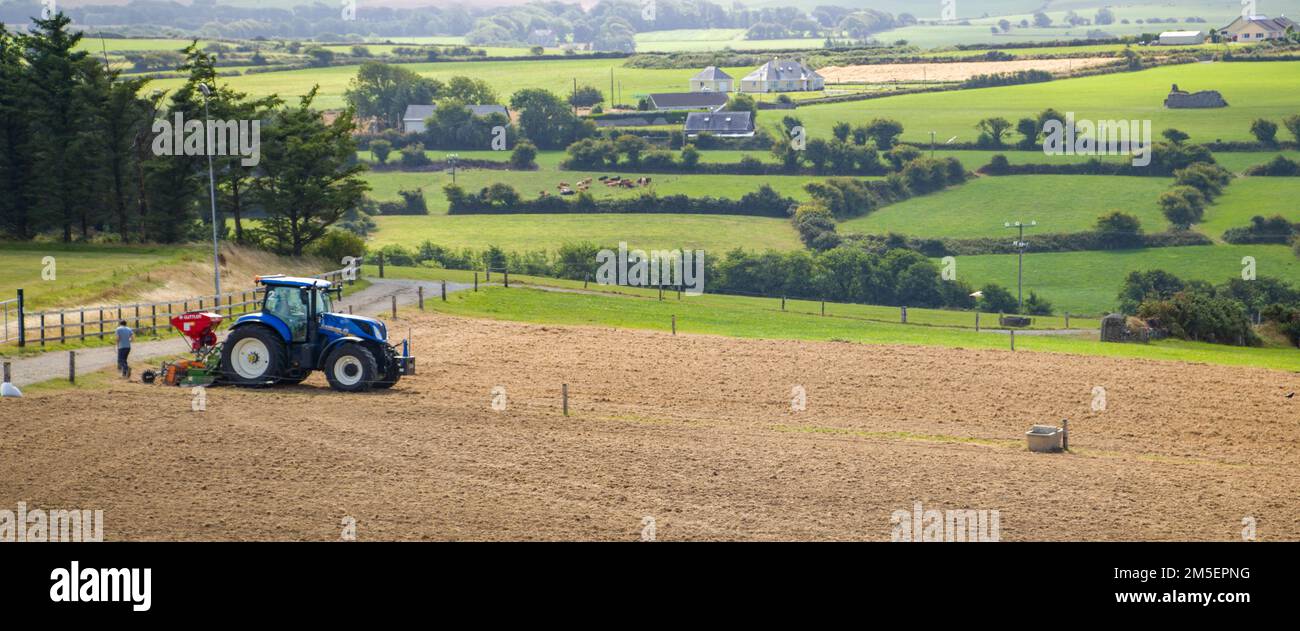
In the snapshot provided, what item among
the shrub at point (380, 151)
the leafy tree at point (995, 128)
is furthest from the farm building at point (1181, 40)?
the shrub at point (380, 151)

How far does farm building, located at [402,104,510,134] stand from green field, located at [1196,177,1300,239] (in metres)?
67.8

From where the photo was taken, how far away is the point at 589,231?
322ft

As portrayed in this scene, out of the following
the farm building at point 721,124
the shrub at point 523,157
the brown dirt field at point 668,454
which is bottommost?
the brown dirt field at point 668,454

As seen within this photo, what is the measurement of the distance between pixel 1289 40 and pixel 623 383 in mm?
147340

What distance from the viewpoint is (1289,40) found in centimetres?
16050

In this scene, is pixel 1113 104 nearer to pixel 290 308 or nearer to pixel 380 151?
pixel 380 151

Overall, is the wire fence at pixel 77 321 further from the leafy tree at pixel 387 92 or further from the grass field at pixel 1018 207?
the leafy tree at pixel 387 92

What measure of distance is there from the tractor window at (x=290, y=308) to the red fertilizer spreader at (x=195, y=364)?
2024 millimetres

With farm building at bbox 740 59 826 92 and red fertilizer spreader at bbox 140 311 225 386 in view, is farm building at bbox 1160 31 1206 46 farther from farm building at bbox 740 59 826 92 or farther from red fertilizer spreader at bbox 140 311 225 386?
red fertilizer spreader at bbox 140 311 225 386

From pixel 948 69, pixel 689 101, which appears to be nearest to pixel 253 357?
pixel 689 101

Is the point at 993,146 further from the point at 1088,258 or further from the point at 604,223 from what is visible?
the point at 604,223

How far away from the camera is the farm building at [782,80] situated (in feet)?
542

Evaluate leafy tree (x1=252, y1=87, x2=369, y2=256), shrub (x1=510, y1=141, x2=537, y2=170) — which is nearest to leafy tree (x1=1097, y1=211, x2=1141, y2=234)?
shrub (x1=510, y1=141, x2=537, y2=170)

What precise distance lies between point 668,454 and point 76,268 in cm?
3340
